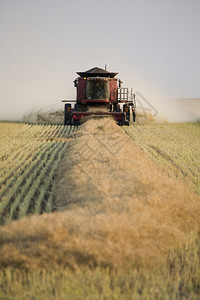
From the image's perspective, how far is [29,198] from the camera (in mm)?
4695

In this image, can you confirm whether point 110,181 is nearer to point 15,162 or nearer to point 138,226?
point 138,226

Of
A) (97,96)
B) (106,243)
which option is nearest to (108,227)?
(106,243)

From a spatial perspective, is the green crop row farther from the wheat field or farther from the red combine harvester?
the red combine harvester

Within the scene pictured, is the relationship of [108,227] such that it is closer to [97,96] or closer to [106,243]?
[106,243]

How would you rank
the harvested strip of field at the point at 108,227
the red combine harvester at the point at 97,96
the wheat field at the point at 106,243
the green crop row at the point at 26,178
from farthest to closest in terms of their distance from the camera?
1. the red combine harvester at the point at 97,96
2. the green crop row at the point at 26,178
3. the harvested strip of field at the point at 108,227
4. the wheat field at the point at 106,243

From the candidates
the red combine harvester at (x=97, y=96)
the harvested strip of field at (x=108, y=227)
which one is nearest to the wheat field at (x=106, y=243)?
the harvested strip of field at (x=108, y=227)

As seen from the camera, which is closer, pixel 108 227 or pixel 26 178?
pixel 108 227

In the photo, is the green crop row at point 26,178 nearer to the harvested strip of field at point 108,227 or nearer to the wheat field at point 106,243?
the wheat field at point 106,243

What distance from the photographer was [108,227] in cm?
284

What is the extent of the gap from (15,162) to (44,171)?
4.64 feet

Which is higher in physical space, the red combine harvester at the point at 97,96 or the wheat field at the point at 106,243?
the red combine harvester at the point at 97,96

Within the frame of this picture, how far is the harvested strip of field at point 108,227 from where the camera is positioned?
2713 mm

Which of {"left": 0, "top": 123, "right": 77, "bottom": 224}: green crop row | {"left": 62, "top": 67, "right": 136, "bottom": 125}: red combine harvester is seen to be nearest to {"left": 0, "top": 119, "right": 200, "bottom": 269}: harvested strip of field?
{"left": 0, "top": 123, "right": 77, "bottom": 224}: green crop row

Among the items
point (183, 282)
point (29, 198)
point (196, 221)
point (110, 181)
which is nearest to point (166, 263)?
point (183, 282)
